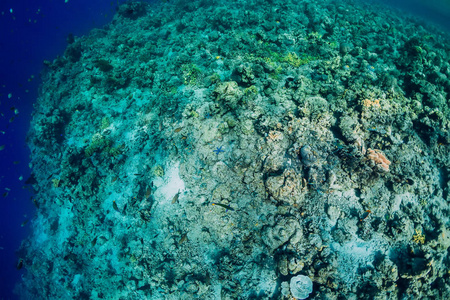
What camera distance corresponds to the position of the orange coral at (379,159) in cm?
647

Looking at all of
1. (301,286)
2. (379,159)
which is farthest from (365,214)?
(301,286)

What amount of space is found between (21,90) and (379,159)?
4701 cm

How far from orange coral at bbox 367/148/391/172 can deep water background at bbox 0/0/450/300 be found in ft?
105

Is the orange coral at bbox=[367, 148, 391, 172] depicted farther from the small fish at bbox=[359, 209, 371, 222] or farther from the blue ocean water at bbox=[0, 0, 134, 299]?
the blue ocean water at bbox=[0, 0, 134, 299]

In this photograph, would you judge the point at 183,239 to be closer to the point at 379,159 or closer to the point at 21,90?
the point at 379,159

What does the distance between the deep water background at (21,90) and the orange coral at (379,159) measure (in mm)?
32079

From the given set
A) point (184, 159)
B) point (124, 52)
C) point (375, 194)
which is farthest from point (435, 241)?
point (124, 52)

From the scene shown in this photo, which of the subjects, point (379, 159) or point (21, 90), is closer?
point (379, 159)

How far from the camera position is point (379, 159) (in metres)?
6.54

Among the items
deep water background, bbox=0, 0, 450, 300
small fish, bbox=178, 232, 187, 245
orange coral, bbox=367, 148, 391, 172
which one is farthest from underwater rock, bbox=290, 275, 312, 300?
deep water background, bbox=0, 0, 450, 300

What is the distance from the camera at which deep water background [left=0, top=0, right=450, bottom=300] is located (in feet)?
86.2

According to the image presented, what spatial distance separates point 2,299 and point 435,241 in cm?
3454

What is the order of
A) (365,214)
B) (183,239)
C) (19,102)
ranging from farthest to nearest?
(19,102) → (183,239) → (365,214)

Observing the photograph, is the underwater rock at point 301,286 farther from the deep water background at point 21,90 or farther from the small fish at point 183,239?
the deep water background at point 21,90
